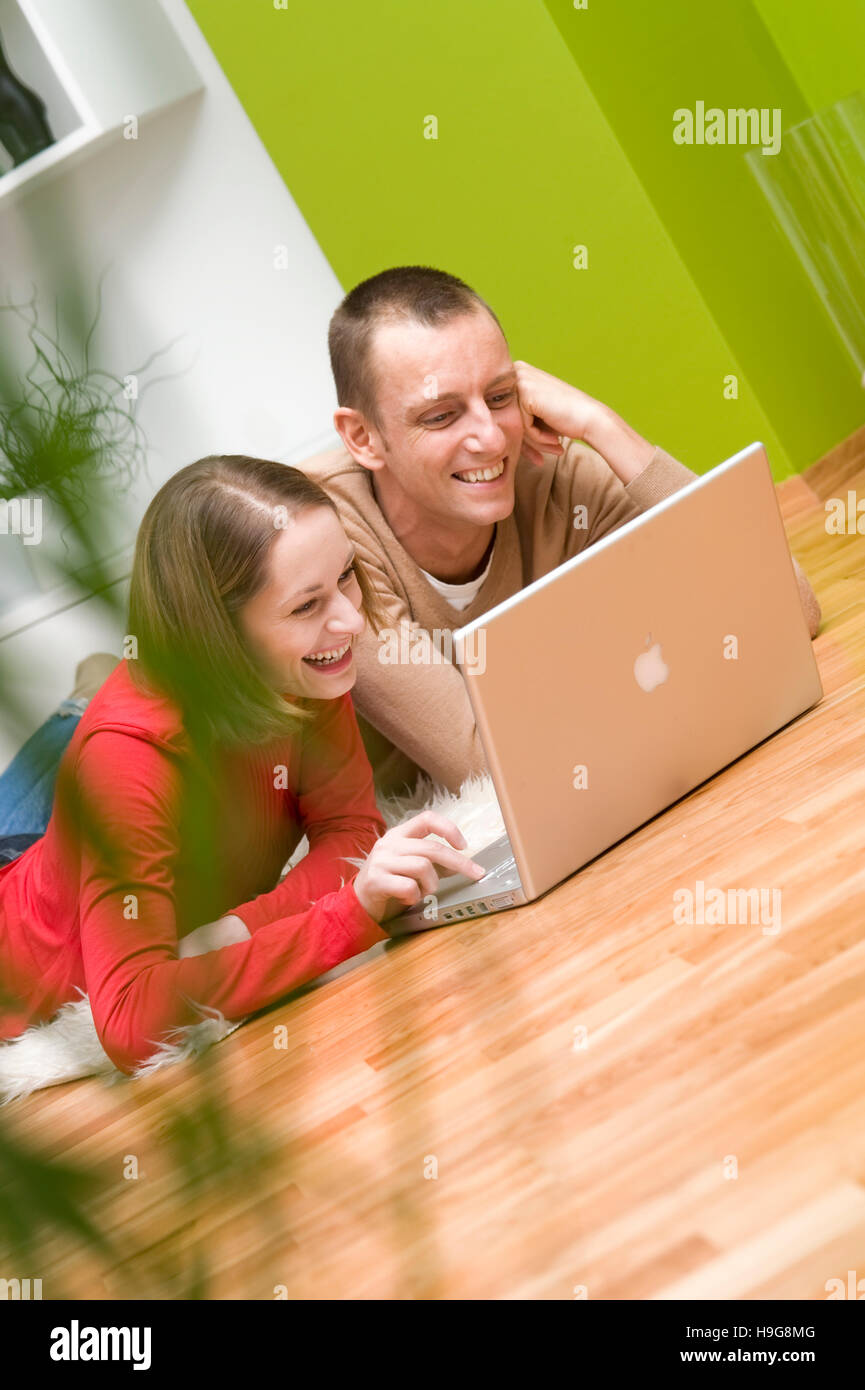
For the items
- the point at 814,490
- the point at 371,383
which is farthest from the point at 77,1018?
the point at 814,490

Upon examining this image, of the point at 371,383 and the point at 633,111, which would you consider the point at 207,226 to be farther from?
the point at 371,383

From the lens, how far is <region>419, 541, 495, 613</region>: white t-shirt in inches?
71.8

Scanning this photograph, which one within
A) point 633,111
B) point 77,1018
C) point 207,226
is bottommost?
point 77,1018

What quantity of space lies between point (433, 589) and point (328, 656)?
1.20ft

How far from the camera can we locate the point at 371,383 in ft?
5.93

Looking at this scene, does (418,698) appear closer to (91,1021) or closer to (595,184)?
(91,1021)

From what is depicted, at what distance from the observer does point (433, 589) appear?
180cm

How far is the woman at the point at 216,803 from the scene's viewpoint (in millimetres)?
156

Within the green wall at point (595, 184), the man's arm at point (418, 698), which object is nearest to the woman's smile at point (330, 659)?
the man's arm at point (418, 698)

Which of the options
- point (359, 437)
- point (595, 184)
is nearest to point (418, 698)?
point (359, 437)

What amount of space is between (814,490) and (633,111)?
754 millimetres

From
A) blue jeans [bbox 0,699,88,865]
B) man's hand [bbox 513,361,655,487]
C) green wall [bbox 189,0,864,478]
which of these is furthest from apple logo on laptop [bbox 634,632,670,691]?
green wall [bbox 189,0,864,478]

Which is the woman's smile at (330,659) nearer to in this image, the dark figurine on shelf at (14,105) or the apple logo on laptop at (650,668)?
the apple logo on laptop at (650,668)

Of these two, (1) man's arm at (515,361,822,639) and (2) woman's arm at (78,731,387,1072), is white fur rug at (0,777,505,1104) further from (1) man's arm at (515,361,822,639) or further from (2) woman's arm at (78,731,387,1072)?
(1) man's arm at (515,361,822,639)
